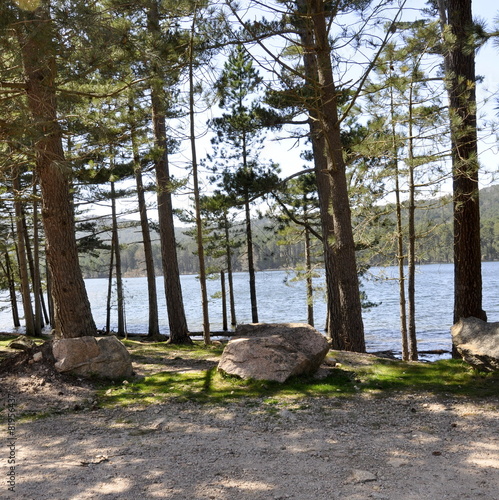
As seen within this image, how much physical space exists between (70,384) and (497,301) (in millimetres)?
33397

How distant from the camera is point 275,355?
20.5 ft

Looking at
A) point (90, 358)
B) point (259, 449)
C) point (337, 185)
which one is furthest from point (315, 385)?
point (337, 185)

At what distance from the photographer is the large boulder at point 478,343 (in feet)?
19.2

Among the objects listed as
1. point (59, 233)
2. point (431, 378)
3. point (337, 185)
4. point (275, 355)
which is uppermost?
point (337, 185)

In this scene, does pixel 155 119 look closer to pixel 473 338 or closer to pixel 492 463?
pixel 473 338

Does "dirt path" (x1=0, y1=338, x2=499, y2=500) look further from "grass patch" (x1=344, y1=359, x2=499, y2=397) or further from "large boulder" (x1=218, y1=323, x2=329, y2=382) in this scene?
"large boulder" (x1=218, y1=323, x2=329, y2=382)

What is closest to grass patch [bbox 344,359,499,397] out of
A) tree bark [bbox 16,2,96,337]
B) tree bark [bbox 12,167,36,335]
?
tree bark [bbox 16,2,96,337]

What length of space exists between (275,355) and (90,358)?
2627mm

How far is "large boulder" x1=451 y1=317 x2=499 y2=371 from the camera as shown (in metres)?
5.86

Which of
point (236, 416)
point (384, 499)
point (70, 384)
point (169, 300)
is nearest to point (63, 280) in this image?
point (70, 384)

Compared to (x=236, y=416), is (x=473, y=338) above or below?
above

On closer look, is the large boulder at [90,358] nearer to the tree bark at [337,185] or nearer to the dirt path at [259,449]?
the dirt path at [259,449]

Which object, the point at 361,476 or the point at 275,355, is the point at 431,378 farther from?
the point at 361,476

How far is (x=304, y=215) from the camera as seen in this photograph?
62.8 feet
